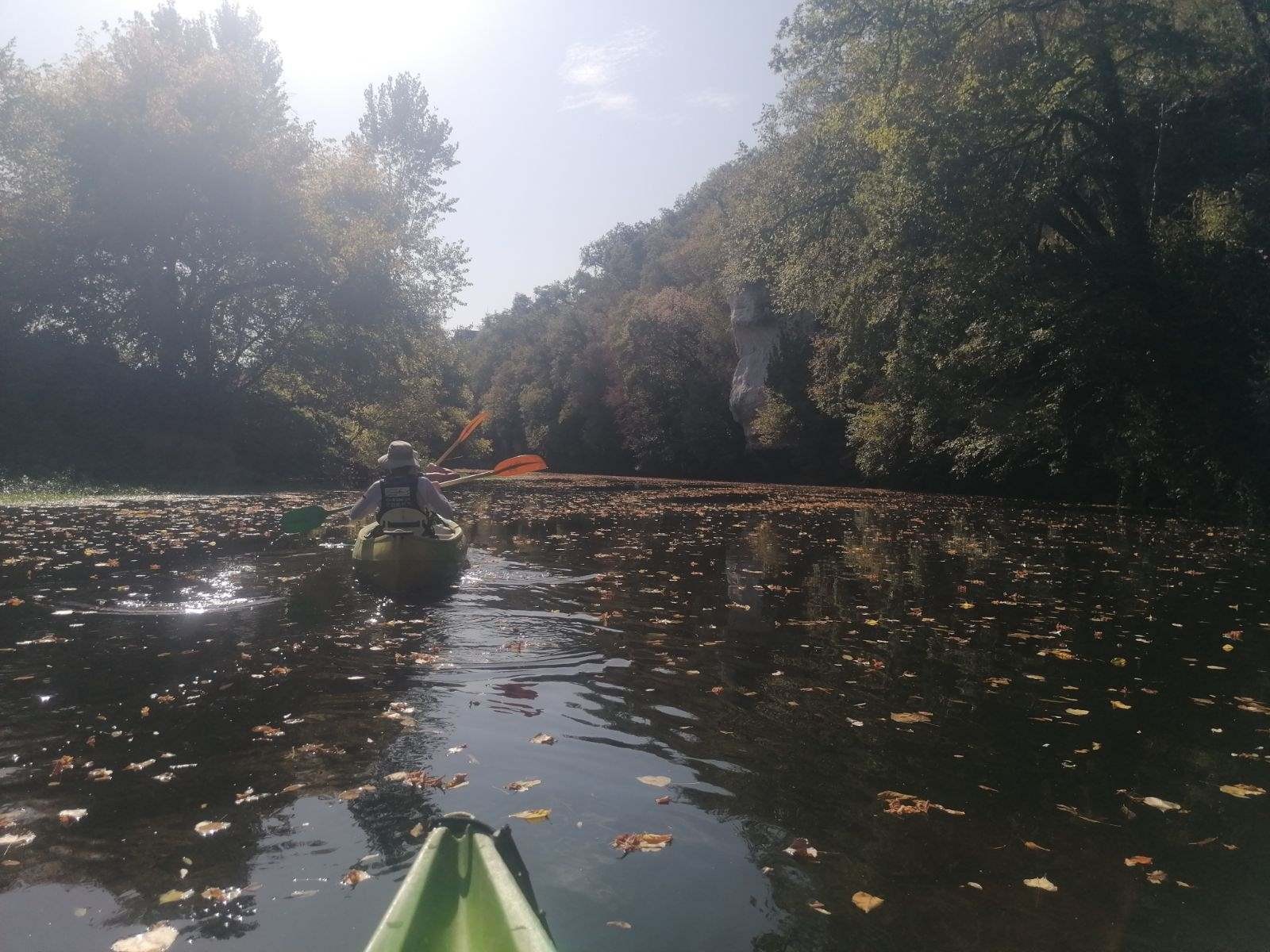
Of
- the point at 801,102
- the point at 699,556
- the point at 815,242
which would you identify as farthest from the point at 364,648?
the point at 801,102

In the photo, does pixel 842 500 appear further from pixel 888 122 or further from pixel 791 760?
pixel 791 760

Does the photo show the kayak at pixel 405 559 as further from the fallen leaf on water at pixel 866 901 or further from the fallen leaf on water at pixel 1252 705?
the fallen leaf on water at pixel 1252 705

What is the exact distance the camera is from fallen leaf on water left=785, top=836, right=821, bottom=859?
3.81 m

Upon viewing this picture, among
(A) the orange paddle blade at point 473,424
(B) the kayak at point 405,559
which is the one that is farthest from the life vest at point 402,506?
(A) the orange paddle blade at point 473,424

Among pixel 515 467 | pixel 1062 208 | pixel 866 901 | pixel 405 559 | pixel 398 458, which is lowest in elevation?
pixel 866 901

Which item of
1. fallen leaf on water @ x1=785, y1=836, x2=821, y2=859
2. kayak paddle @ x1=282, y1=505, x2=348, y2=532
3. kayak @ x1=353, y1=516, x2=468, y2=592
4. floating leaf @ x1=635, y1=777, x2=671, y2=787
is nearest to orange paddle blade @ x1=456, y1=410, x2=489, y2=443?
kayak paddle @ x1=282, y1=505, x2=348, y2=532

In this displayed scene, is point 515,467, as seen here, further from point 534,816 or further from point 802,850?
point 802,850

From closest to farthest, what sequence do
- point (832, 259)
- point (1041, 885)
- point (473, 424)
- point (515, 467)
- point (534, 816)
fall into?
point (1041, 885) → point (534, 816) → point (515, 467) → point (473, 424) → point (832, 259)

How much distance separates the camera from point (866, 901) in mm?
3443

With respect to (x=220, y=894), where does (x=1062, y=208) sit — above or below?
above

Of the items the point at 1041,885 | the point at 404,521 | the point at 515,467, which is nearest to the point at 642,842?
the point at 1041,885

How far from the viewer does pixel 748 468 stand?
5269cm

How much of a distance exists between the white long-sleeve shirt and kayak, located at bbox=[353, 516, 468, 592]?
33 cm

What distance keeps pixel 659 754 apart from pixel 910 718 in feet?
5.35
